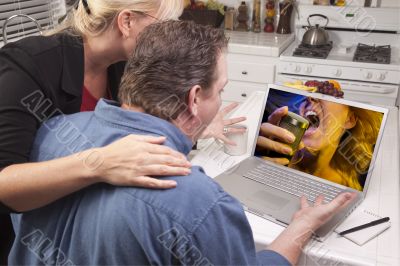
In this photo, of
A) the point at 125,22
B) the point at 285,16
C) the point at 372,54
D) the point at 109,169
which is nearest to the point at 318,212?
the point at 109,169

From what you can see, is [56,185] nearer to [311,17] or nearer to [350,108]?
[350,108]

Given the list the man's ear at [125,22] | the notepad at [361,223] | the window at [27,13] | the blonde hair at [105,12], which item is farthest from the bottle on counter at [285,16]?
the notepad at [361,223]

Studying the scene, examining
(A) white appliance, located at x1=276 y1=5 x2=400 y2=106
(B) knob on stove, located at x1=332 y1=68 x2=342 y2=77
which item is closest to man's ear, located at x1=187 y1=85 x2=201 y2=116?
(A) white appliance, located at x1=276 y1=5 x2=400 y2=106

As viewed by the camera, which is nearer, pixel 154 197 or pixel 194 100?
pixel 154 197

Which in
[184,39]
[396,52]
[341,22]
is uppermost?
[184,39]

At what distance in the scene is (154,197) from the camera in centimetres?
68

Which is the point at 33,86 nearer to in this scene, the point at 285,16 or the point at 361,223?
the point at 361,223

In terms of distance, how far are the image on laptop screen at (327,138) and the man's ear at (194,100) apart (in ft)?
1.86

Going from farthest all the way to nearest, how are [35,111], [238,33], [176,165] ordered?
1. [238,33]
2. [35,111]
3. [176,165]

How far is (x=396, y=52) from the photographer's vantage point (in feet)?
10.3

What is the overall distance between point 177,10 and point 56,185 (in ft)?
2.16

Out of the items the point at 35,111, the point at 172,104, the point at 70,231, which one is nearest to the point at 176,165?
the point at 172,104

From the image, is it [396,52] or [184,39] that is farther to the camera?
[396,52]

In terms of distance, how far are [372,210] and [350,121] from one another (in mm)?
267
